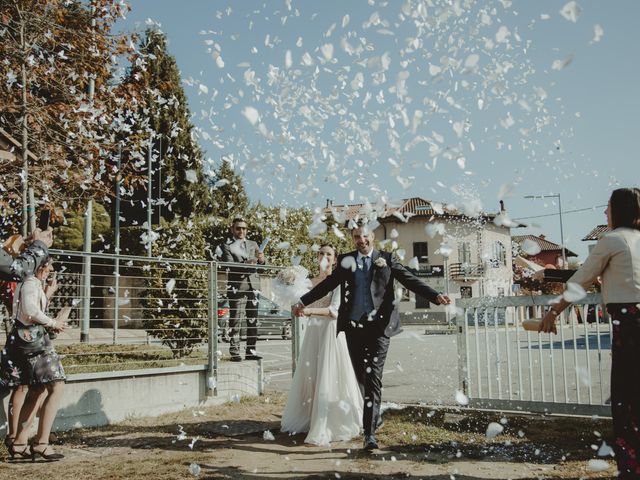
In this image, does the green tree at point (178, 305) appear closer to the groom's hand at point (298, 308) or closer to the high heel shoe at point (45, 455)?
the groom's hand at point (298, 308)

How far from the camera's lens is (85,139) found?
8812 mm

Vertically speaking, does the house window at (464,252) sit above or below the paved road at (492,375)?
above

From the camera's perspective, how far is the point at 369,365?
19.5 ft

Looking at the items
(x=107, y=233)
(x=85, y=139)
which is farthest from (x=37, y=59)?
(x=107, y=233)

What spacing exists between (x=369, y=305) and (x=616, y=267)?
2.62 meters

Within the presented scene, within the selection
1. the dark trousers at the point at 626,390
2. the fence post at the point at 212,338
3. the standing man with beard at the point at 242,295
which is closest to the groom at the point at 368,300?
the dark trousers at the point at 626,390

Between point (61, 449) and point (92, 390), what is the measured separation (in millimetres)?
1133

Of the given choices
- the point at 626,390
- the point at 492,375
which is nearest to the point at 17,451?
the point at 626,390

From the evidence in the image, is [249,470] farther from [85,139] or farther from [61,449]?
[85,139]

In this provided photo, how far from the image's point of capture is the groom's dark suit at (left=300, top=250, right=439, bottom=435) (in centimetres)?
597

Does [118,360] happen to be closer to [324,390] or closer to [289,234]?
[324,390]

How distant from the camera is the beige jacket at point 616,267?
3984mm

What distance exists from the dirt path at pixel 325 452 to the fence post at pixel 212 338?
0.92m

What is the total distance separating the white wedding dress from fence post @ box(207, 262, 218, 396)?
1873 mm
